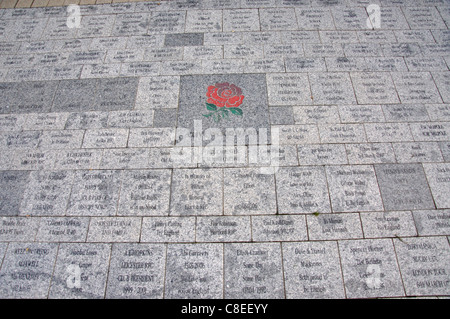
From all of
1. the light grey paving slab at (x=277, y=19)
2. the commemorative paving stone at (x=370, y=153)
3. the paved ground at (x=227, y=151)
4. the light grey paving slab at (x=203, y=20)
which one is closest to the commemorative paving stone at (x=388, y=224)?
the paved ground at (x=227, y=151)

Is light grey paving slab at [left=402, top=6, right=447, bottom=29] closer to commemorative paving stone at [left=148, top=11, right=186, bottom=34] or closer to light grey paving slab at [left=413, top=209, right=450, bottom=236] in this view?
light grey paving slab at [left=413, top=209, right=450, bottom=236]

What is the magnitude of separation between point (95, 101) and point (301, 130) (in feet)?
14.3

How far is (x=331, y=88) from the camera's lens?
5980 millimetres

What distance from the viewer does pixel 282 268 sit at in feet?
14.3

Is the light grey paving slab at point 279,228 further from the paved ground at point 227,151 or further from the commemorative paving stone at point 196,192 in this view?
the commemorative paving stone at point 196,192

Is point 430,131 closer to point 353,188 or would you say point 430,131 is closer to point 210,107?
point 353,188

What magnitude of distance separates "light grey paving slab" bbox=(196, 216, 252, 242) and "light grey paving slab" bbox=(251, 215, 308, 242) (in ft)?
0.48

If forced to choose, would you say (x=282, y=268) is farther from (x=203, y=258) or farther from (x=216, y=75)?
(x=216, y=75)

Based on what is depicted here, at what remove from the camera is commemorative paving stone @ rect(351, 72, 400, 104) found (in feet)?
19.1

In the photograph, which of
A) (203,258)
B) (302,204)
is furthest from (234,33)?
(203,258)

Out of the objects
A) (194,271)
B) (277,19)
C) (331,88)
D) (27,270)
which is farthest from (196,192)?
(277,19)

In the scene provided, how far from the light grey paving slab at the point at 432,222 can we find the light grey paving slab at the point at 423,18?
4.85 metres

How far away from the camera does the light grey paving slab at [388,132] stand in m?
5.37

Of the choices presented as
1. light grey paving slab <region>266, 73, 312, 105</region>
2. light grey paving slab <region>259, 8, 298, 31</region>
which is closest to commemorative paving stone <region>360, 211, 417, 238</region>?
light grey paving slab <region>266, 73, 312, 105</region>
